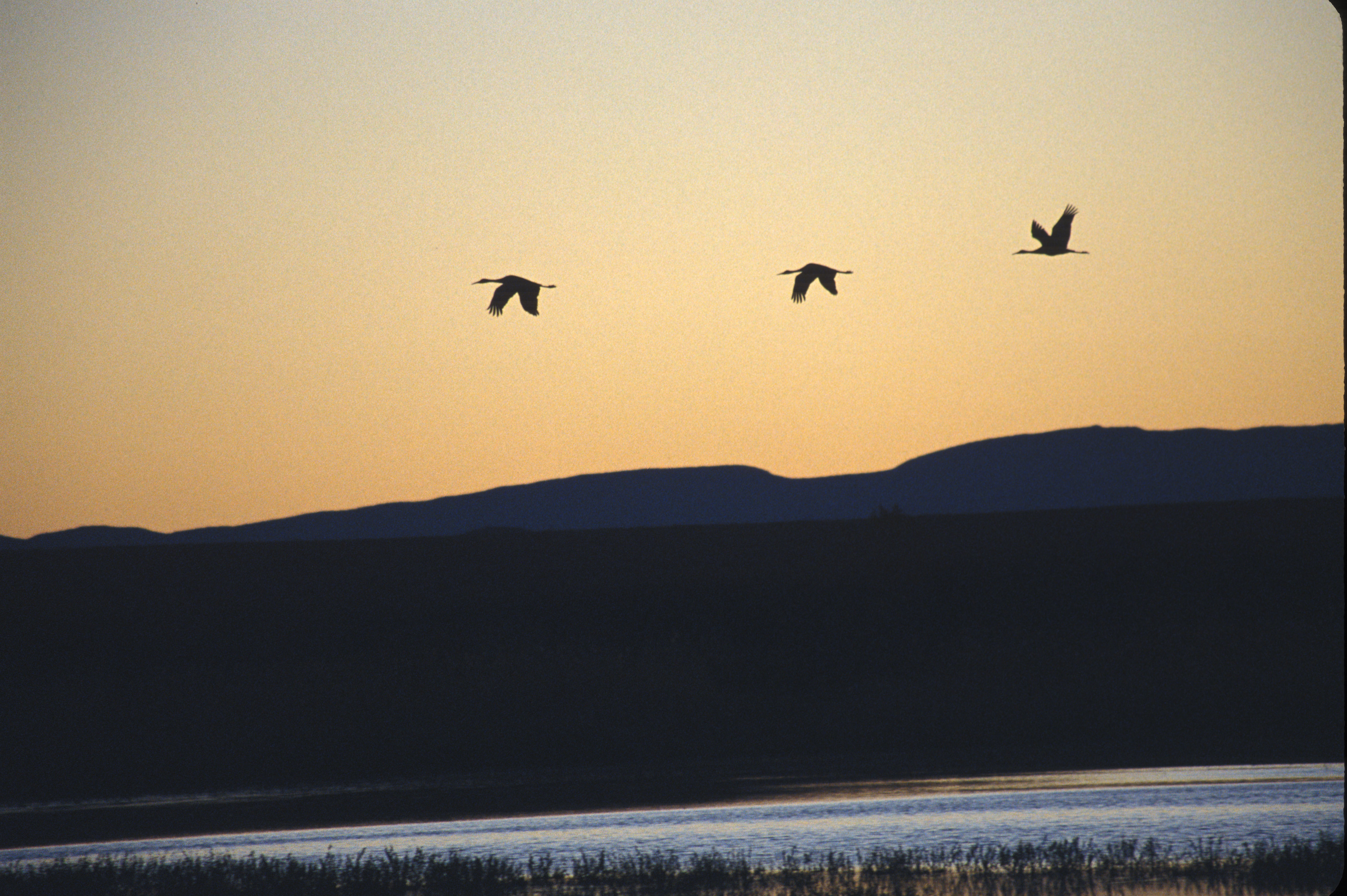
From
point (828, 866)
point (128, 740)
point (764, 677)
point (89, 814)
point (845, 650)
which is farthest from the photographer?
point (845, 650)

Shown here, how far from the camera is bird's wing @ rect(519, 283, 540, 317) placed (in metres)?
17.0

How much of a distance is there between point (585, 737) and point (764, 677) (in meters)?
4.21

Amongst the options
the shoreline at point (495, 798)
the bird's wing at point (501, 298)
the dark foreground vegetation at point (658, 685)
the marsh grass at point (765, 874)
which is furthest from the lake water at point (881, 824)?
the bird's wing at point (501, 298)

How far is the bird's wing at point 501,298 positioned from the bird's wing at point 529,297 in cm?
7

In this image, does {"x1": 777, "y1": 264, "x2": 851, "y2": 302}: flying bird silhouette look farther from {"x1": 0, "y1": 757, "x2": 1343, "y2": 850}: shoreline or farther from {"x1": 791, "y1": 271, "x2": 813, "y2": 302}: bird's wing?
{"x1": 0, "y1": 757, "x2": 1343, "y2": 850}: shoreline

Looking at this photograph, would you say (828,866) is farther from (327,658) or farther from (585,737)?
(327,658)

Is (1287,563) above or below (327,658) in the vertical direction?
above

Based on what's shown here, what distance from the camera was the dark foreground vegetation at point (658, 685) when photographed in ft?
71.9

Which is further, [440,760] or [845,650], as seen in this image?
[845,650]

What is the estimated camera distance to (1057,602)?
3388cm

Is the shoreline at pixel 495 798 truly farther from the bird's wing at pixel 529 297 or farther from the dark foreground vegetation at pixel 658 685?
the bird's wing at pixel 529 297

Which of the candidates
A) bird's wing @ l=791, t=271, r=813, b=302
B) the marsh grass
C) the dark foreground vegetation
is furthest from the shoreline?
bird's wing @ l=791, t=271, r=813, b=302

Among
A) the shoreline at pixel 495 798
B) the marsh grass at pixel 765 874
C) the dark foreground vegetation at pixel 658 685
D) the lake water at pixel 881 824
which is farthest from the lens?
the dark foreground vegetation at pixel 658 685

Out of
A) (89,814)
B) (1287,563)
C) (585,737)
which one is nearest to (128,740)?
(89,814)
